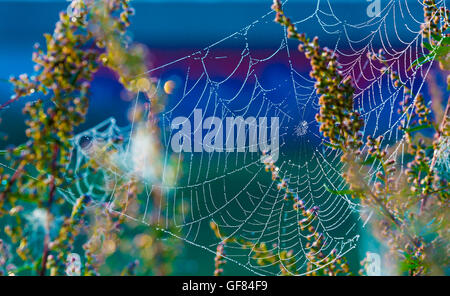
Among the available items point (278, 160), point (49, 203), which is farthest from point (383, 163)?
point (278, 160)

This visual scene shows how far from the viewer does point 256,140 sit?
116 inches

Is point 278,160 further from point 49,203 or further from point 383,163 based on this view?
point 49,203

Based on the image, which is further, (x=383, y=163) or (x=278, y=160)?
(x=278, y=160)

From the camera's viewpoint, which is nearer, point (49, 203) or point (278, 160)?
point (49, 203)

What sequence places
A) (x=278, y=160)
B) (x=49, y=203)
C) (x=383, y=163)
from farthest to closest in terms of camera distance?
(x=278, y=160) → (x=383, y=163) → (x=49, y=203)

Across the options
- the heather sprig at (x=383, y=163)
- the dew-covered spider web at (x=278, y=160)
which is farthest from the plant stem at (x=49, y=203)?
the heather sprig at (x=383, y=163)

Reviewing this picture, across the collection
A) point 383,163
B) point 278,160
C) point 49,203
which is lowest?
point 49,203

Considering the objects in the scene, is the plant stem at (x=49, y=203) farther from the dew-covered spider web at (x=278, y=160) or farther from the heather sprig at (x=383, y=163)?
the heather sprig at (x=383, y=163)

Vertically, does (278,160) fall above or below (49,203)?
above

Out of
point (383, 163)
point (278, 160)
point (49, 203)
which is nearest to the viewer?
point (49, 203)

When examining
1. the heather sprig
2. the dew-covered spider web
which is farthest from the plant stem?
the heather sprig
